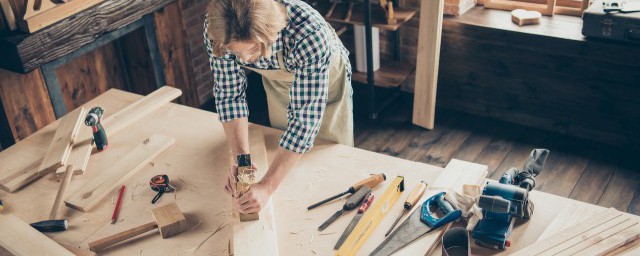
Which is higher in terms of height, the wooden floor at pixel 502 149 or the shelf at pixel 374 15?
the shelf at pixel 374 15

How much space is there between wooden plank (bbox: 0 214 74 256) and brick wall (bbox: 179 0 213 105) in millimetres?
2284

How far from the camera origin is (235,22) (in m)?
1.76

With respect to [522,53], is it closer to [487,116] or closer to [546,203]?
[487,116]

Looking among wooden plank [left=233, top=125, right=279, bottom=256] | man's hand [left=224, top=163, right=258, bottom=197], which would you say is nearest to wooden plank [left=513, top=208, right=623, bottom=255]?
wooden plank [left=233, top=125, right=279, bottom=256]

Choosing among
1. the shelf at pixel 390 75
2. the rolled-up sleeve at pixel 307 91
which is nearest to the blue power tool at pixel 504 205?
the rolled-up sleeve at pixel 307 91

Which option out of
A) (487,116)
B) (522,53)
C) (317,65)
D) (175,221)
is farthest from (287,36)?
(487,116)

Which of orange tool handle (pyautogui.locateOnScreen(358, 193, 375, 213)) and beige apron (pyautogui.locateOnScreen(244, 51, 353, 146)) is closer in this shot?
orange tool handle (pyautogui.locateOnScreen(358, 193, 375, 213))

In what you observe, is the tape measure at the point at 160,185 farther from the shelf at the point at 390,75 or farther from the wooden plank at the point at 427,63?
the shelf at the point at 390,75

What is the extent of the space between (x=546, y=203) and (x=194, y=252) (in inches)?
42.6

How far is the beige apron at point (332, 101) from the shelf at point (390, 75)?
5.53 ft

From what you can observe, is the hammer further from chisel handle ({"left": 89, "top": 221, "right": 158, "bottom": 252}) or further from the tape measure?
the tape measure

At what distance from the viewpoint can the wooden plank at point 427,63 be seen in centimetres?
375

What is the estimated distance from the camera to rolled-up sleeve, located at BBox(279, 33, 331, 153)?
1.99 metres

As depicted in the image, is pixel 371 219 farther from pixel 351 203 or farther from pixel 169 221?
pixel 169 221
